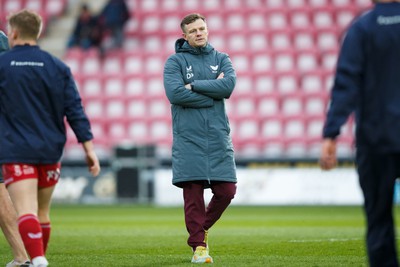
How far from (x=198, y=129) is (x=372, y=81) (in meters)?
2.72

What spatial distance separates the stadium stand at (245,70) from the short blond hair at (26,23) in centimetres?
1608

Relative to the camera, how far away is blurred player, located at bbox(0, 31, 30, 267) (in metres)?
7.24

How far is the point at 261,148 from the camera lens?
75.3ft

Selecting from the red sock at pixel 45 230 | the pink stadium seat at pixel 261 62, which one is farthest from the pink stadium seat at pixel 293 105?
the red sock at pixel 45 230

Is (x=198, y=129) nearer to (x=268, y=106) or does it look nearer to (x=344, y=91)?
(x=344, y=91)

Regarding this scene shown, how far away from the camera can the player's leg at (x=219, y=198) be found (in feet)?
26.7

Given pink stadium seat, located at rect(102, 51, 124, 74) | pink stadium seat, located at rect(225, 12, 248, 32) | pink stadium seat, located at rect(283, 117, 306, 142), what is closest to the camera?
pink stadium seat, located at rect(283, 117, 306, 142)

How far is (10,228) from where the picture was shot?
734 cm

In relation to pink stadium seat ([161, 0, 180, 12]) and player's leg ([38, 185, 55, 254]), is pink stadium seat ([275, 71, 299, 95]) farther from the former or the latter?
player's leg ([38, 185, 55, 254])

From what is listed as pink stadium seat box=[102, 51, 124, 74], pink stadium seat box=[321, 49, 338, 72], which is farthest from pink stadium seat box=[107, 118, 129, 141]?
pink stadium seat box=[321, 49, 338, 72]

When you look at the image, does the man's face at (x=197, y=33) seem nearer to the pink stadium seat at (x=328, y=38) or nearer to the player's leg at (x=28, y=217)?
the player's leg at (x=28, y=217)

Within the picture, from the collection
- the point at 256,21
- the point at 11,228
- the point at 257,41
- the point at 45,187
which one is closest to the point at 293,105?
the point at 257,41

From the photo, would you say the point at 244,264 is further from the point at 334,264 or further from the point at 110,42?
the point at 110,42

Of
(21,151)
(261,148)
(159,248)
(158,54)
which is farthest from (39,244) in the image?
(158,54)
